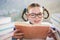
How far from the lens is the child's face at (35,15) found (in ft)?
1.56

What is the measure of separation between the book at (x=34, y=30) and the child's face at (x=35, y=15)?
24mm

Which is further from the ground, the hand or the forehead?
the forehead

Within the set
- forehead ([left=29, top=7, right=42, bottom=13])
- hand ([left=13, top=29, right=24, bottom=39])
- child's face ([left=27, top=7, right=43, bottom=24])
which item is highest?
forehead ([left=29, top=7, right=42, bottom=13])

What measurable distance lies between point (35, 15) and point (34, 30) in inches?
2.2

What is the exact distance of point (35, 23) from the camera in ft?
1.60

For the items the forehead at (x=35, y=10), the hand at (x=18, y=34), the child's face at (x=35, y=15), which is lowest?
the hand at (x=18, y=34)

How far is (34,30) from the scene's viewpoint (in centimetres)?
46

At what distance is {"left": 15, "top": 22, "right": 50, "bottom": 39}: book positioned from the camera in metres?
0.46

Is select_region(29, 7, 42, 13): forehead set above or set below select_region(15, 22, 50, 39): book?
above

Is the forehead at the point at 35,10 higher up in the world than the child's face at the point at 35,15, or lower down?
higher up

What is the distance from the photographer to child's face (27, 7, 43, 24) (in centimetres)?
47

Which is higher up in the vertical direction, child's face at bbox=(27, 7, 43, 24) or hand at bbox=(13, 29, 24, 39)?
child's face at bbox=(27, 7, 43, 24)

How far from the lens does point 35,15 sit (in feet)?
1.55

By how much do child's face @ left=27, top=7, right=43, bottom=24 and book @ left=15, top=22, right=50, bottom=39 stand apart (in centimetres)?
2
